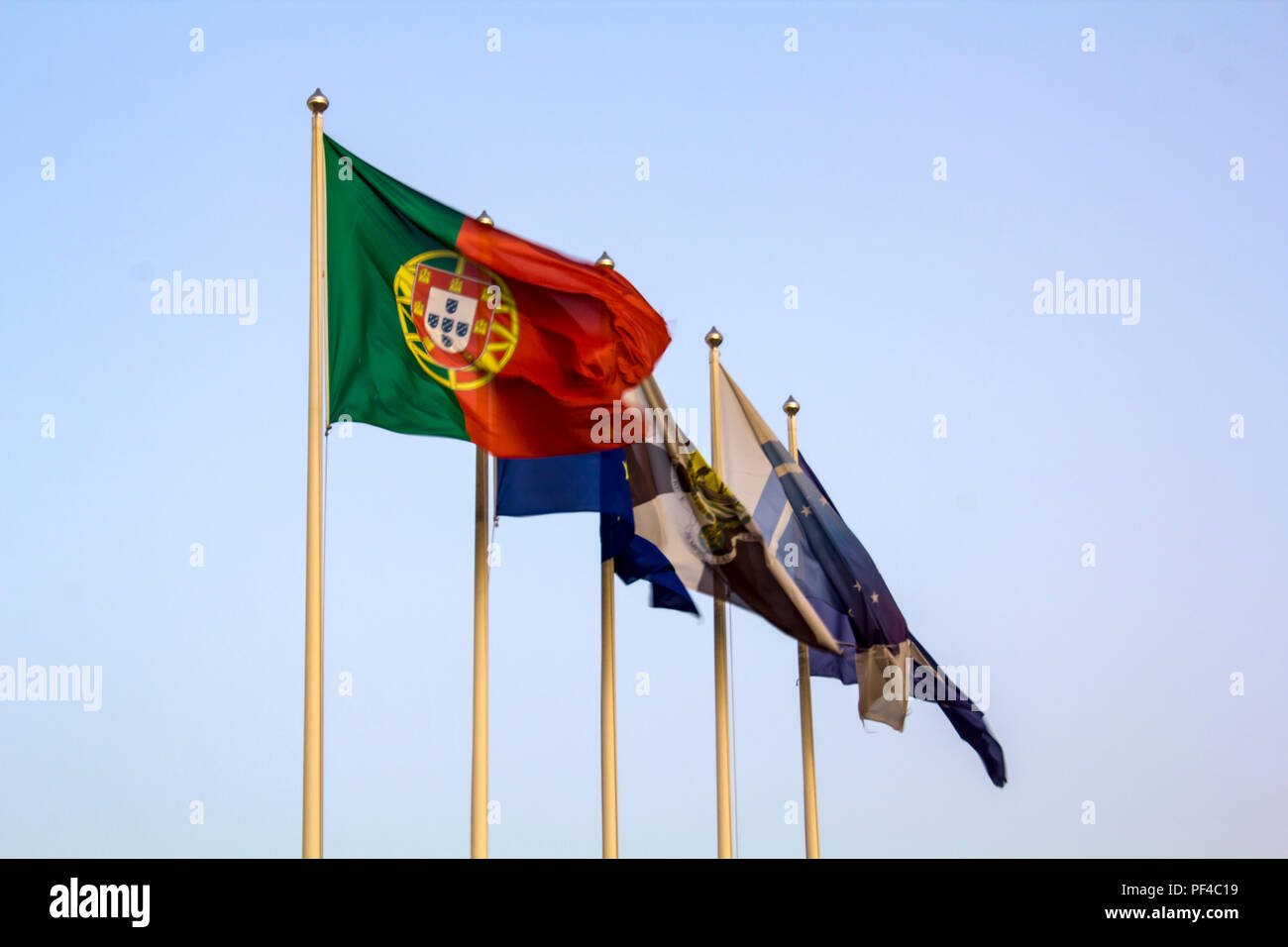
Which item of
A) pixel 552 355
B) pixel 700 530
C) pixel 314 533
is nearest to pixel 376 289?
pixel 552 355

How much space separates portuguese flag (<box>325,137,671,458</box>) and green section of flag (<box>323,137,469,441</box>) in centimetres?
2

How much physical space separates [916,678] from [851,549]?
2552 mm

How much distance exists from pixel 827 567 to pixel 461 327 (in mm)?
7746

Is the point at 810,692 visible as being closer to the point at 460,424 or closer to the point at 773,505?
the point at 773,505

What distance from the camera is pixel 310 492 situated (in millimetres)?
15148

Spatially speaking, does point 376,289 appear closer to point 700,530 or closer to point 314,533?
point 314,533

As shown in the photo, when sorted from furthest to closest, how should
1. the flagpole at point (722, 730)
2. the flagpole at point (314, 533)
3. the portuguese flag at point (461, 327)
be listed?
1. the flagpole at point (722, 730)
2. the portuguese flag at point (461, 327)
3. the flagpole at point (314, 533)

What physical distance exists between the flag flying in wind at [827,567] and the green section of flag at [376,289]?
6603 millimetres

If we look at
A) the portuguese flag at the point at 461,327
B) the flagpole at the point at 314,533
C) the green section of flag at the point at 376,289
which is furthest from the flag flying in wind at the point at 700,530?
the flagpole at the point at 314,533

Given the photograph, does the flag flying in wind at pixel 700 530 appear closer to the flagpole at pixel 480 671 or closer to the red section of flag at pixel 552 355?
the red section of flag at pixel 552 355

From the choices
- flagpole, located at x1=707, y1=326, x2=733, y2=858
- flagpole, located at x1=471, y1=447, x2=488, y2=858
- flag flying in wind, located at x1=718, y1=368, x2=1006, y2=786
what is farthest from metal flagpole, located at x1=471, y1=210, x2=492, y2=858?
flag flying in wind, located at x1=718, y1=368, x2=1006, y2=786

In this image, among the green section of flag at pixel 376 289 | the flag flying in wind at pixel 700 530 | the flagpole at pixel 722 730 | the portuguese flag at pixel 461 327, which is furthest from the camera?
the flagpole at pixel 722 730

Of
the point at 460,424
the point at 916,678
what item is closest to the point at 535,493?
the point at 460,424

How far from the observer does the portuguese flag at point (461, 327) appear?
16.4 meters
